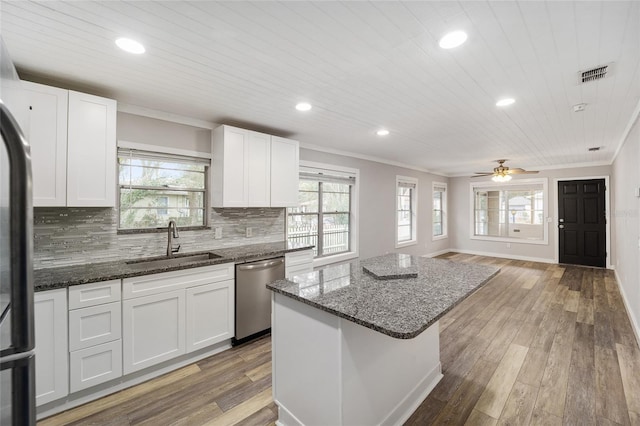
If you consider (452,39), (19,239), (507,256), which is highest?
(452,39)

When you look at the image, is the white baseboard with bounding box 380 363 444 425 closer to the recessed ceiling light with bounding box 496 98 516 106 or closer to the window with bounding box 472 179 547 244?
the recessed ceiling light with bounding box 496 98 516 106

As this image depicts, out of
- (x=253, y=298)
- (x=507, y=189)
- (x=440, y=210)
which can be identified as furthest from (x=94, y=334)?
→ (x=507, y=189)

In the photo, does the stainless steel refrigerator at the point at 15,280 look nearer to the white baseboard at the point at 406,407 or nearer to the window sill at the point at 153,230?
the white baseboard at the point at 406,407

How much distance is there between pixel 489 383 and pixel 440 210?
6575 millimetres

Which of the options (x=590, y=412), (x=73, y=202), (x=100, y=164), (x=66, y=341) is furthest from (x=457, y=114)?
(x=66, y=341)

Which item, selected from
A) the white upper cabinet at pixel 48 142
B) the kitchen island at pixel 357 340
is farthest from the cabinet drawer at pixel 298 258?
the white upper cabinet at pixel 48 142

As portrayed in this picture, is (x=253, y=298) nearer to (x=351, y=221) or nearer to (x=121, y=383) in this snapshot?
(x=121, y=383)

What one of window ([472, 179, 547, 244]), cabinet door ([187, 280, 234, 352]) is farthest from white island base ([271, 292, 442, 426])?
window ([472, 179, 547, 244])

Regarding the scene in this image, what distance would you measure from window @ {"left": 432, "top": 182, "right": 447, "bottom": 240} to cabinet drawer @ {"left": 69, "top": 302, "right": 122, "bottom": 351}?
7.38m

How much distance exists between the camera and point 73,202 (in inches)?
87.6

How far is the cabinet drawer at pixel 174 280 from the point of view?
88.1 inches

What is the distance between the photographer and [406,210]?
6828 mm

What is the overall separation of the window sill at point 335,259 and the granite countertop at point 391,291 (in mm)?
2032

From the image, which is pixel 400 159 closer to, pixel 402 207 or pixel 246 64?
pixel 402 207
